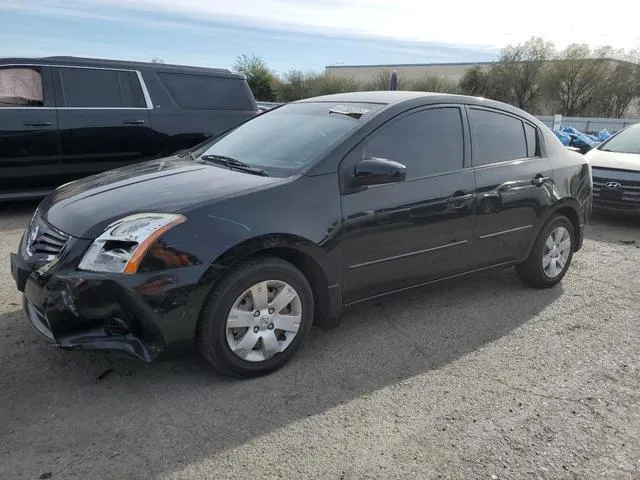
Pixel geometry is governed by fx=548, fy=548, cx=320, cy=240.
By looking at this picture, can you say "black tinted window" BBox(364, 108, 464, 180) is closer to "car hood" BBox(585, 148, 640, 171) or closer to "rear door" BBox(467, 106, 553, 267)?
"rear door" BBox(467, 106, 553, 267)

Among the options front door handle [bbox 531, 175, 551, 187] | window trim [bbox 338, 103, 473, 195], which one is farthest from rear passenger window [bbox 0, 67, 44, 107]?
front door handle [bbox 531, 175, 551, 187]

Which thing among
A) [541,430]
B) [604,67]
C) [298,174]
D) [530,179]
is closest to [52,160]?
[298,174]

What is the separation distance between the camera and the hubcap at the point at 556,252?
4.88 meters

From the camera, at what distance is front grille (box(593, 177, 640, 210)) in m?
7.73

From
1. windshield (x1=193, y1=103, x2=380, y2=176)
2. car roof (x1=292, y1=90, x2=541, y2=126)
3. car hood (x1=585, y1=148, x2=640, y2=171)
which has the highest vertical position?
car roof (x1=292, y1=90, x2=541, y2=126)

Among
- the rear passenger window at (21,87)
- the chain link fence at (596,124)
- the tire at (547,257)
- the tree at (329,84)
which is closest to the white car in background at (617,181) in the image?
the tire at (547,257)

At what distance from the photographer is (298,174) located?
342cm

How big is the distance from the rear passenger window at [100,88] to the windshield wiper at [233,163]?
3.64 meters

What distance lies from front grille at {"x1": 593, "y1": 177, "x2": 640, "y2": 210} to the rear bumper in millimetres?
7029

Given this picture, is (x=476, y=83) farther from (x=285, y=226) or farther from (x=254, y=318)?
(x=254, y=318)

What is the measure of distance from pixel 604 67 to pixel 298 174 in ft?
138

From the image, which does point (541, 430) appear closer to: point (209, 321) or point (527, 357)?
point (527, 357)

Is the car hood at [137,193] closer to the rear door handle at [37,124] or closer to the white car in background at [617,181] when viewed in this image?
the rear door handle at [37,124]

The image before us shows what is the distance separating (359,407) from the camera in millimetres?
3018
